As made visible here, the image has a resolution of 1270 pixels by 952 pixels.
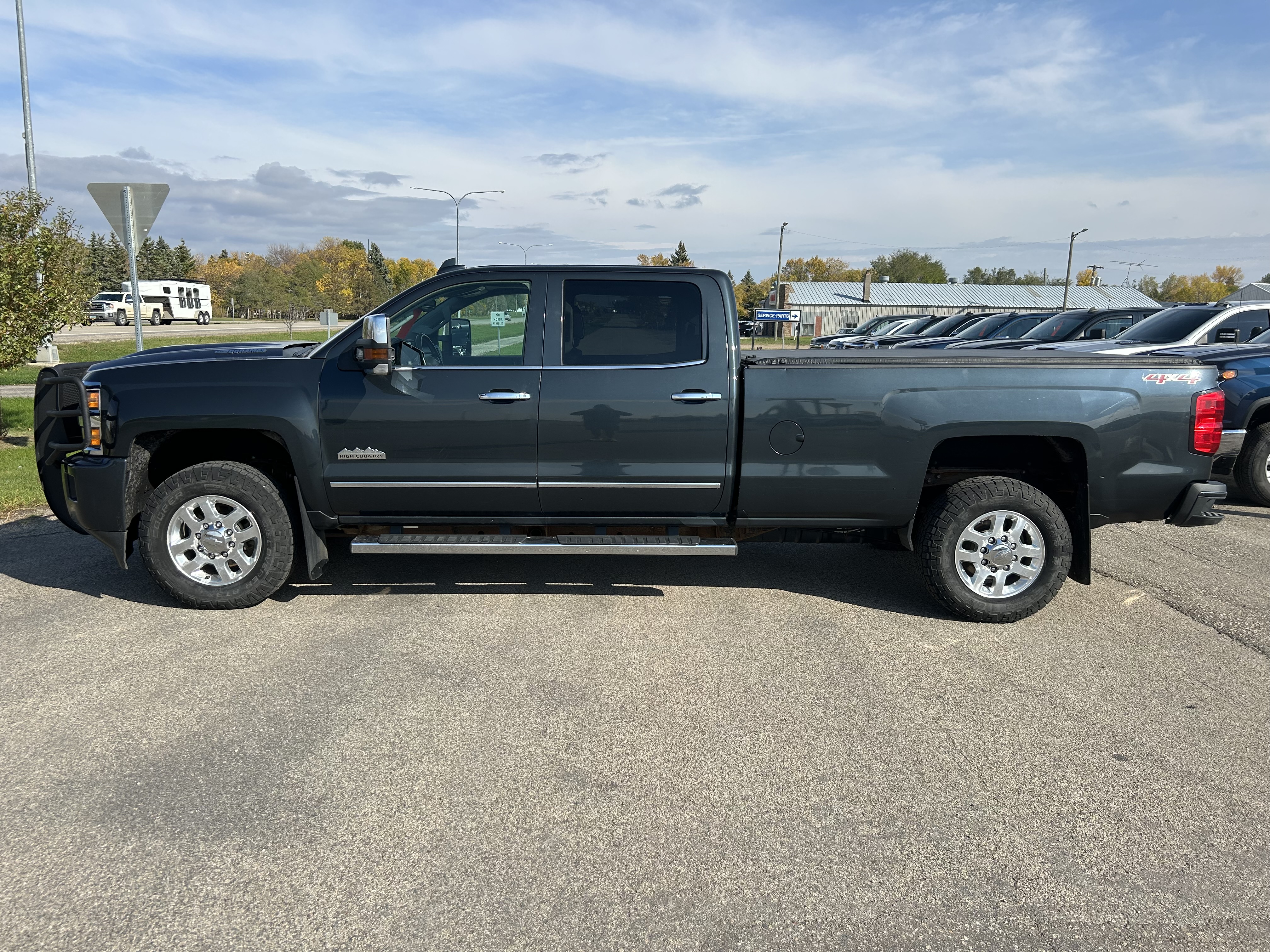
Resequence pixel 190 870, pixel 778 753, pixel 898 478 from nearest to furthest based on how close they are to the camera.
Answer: pixel 190 870 → pixel 778 753 → pixel 898 478

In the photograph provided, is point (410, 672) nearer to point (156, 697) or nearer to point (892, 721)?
point (156, 697)

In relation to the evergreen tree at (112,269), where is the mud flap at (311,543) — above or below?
below

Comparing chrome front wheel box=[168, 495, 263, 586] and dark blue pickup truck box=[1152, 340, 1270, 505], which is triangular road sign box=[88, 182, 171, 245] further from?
dark blue pickup truck box=[1152, 340, 1270, 505]

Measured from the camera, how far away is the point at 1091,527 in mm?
5090

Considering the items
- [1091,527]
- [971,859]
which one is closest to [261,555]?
[971,859]

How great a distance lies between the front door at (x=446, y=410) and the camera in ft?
16.3

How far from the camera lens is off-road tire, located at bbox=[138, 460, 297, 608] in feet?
16.3

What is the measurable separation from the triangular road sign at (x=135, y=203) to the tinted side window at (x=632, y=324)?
6.49 metres

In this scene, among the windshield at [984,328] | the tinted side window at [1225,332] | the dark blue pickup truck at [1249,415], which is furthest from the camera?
the windshield at [984,328]

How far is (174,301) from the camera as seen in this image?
51500 mm

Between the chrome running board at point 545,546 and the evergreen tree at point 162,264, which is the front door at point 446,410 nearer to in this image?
the chrome running board at point 545,546

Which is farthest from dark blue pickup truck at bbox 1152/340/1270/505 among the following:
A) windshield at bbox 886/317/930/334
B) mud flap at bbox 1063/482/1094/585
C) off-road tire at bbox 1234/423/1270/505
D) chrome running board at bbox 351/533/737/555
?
windshield at bbox 886/317/930/334

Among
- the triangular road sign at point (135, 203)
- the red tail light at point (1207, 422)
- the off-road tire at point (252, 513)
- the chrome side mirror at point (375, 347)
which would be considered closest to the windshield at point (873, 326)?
the triangular road sign at point (135, 203)

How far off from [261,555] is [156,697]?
120 centimetres
